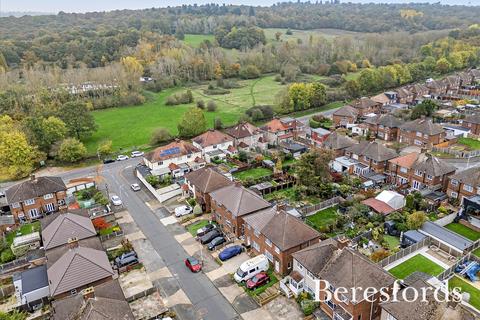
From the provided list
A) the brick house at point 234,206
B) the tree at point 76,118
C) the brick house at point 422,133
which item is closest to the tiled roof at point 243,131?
the brick house at point 234,206

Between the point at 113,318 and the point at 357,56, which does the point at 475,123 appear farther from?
the point at 357,56

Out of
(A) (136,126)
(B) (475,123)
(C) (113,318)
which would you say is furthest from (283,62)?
(C) (113,318)

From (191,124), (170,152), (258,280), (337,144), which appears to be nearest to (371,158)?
(337,144)

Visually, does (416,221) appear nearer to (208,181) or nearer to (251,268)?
(251,268)

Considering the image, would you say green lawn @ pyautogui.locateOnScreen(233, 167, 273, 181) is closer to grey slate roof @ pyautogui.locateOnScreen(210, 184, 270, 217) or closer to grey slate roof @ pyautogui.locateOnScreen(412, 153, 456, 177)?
grey slate roof @ pyautogui.locateOnScreen(210, 184, 270, 217)

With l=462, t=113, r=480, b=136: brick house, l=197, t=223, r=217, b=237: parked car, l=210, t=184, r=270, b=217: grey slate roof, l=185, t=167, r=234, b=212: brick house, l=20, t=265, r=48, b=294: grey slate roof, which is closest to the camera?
l=20, t=265, r=48, b=294: grey slate roof

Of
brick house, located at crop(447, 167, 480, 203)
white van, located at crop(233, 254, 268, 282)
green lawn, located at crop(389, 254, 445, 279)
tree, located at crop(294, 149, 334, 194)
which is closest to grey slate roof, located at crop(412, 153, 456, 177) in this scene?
brick house, located at crop(447, 167, 480, 203)
